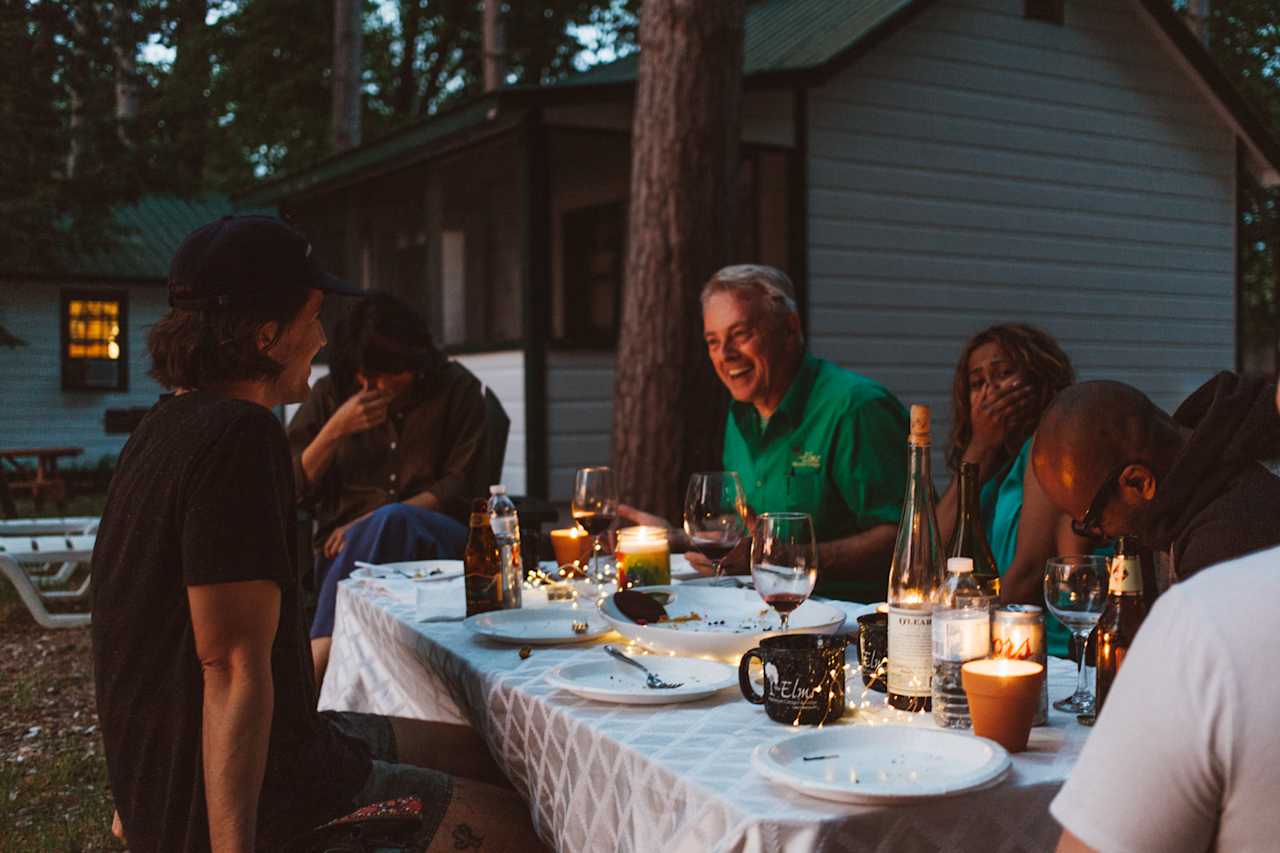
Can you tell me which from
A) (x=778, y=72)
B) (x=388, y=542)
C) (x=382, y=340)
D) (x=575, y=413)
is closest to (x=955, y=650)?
(x=388, y=542)

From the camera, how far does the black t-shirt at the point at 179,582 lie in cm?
191

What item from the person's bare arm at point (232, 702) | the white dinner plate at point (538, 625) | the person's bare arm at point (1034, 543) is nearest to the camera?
the person's bare arm at point (232, 702)

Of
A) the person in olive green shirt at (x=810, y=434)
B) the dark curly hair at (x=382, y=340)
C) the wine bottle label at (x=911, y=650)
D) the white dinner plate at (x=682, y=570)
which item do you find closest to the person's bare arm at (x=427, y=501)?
the dark curly hair at (x=382, y=340)

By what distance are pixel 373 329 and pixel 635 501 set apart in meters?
2.06

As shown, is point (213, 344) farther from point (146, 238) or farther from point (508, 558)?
point (146, 238)

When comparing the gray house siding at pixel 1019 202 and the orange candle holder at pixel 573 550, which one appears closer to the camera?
the orange candle holder at pixel 573 550

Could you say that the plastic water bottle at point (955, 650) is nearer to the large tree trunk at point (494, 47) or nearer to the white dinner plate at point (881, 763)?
the white dinner plate at point (881, 763)

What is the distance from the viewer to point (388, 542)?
4.36 meters

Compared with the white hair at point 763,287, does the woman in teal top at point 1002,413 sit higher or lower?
lower

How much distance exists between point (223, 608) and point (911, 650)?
41.6 inches

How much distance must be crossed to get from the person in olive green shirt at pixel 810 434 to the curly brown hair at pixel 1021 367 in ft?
0.60

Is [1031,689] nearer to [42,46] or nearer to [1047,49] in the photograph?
[1047,49]

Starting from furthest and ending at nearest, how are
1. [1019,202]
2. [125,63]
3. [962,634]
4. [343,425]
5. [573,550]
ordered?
[125,63] < [1019,202] < [343,425] < [573,550] < [962,634]

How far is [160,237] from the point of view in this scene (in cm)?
2078
